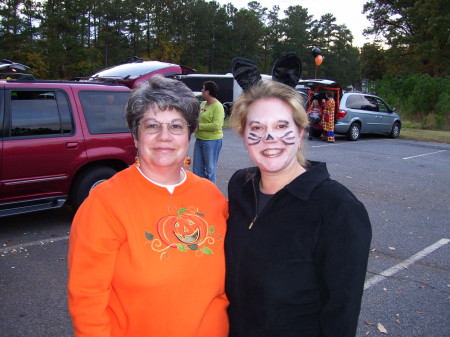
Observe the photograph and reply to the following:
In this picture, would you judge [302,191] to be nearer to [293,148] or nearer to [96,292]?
[293,148]

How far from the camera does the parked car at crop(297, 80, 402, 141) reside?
1481 centimetres

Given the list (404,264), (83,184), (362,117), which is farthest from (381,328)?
(362,117)

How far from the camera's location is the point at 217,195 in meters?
1.94

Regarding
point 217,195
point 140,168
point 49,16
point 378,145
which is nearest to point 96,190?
point 140,168

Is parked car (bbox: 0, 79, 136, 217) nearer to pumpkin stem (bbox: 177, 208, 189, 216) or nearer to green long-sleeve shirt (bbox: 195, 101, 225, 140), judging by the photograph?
Result: green long-sleeve shirt (bbox: 195, 101, 225, 140)

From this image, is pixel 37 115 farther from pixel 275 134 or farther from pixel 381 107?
pixel 381 107

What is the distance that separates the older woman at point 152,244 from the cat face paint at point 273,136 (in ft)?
1.08

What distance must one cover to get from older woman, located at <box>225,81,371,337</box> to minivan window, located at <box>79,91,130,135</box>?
3964 millimetres

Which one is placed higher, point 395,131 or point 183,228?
point 183,228

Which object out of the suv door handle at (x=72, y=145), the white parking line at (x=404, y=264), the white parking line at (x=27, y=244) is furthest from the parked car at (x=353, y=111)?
the white parking line at (x=27, y=244)

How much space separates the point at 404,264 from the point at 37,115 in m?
4.69

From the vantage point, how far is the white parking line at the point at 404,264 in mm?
3996

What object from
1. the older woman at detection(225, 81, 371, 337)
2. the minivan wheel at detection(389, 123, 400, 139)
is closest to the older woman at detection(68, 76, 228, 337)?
the older woman at detection(225, 81, 371, 337)

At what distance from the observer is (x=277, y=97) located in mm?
1696
